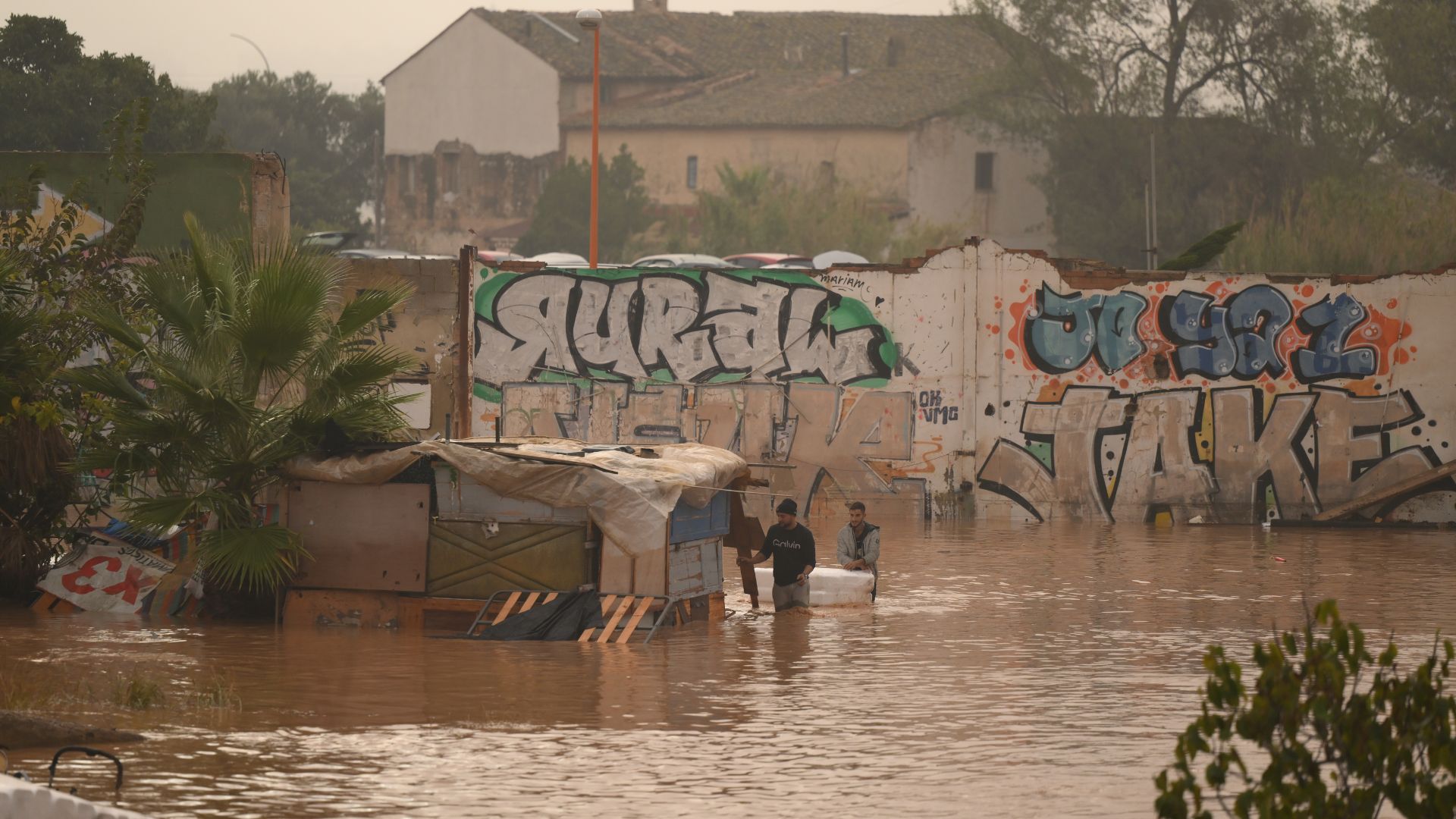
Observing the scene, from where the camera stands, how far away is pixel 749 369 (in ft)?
81.3

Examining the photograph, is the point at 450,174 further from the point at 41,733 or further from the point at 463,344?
the point at 41,733

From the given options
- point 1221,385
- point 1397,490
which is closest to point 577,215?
point 1221,385

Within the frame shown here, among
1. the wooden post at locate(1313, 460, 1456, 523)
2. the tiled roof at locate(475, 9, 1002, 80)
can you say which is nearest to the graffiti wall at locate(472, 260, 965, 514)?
the wooden post at locate(1313, 460, 1456, 523)

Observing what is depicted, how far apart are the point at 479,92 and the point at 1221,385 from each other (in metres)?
47.5

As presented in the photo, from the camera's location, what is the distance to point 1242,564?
19719 mm

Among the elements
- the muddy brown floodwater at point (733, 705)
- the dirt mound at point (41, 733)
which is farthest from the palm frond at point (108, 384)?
the dirt mound at point (41, 733)

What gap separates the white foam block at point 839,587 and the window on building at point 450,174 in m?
52.9

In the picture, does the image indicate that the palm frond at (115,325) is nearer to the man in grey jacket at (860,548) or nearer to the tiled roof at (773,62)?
the man in grey jacket at (860,548)

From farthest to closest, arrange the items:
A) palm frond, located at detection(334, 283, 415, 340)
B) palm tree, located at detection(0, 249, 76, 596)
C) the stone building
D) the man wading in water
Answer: the stone building, the man wading in water, palm frond, located at detection(334, 283, 415, 340), palm tree, located at detection(0, 249, 76, 596)

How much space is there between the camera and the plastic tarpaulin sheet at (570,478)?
46.2ft

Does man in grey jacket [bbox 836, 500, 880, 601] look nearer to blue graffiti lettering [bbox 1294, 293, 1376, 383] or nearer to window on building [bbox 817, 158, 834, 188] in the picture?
blue graffiti lettering [bbox 1294, 293, 1376, 383]

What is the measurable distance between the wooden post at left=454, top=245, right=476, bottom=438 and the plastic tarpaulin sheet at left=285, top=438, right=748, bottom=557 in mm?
9859

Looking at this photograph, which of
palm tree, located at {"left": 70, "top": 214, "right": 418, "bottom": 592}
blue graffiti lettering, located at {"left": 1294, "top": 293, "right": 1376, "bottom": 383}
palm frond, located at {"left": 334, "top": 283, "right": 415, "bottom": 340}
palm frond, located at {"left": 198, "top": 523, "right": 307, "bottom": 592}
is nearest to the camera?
palm frond, located at {"left": 198, "top": 523, "right": 307, "bottom": 592}

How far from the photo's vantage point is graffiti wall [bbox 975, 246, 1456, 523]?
24.0m
